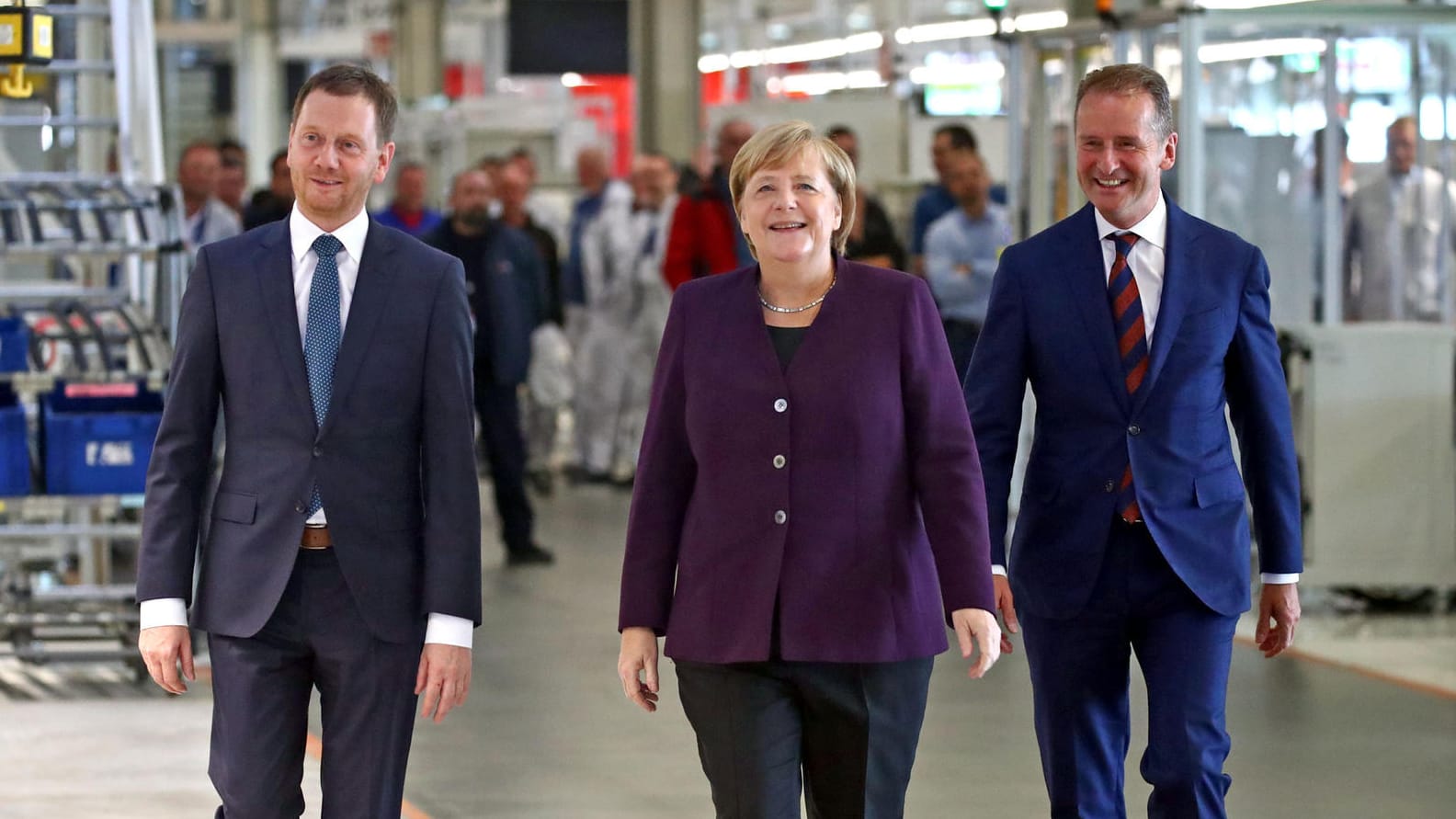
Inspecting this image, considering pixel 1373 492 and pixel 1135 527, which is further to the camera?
pixel 1373 492

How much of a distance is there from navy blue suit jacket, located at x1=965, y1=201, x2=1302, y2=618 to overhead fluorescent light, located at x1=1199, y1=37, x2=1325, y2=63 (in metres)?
6.84

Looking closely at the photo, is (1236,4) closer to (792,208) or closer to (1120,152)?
(1120,152)

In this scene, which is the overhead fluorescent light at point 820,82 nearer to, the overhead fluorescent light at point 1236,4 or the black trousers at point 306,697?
the overhead fluorescent light at point 1236,4

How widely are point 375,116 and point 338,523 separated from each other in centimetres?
69

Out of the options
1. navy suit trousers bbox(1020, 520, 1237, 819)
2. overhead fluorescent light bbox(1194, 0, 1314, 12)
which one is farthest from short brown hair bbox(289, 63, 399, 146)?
overhead fluorescent light bbox(1194, 0, 1314, 12)

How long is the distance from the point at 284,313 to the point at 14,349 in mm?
4487

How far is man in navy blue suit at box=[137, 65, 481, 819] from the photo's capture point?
3.56 m

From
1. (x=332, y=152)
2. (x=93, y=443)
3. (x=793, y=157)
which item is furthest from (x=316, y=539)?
(x=93, y=443)

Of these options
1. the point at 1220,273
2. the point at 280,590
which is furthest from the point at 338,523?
the point at 1220,273

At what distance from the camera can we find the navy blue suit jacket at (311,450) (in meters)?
3.55

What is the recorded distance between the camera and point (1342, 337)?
938 centimetres

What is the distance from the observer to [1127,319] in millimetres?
4113

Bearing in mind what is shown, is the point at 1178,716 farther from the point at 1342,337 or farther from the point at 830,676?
the point at 1342,337

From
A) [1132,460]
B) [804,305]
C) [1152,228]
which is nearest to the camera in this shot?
[804,305]
